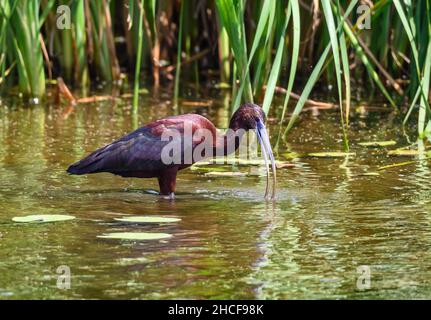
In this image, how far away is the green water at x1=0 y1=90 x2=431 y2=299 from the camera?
472 centimetres

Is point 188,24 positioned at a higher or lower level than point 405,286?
higher

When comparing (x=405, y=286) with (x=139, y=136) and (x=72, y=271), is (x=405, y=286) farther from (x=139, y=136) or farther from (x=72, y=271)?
(x=139, y=136)

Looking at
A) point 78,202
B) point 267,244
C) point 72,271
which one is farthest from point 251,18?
point 72,271

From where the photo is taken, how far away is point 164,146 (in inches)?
274

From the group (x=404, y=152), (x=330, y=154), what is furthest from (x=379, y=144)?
(x=330, y=154)

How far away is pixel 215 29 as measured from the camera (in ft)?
36.7

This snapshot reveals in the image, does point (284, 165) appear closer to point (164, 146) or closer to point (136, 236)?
point (164, 146)

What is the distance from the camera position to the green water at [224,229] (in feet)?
15.5

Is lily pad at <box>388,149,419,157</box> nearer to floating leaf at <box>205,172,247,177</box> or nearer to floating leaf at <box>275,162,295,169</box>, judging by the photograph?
floating leaf at <box>275,162,295,169</box>

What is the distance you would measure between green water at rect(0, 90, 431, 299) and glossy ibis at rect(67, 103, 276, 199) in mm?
144

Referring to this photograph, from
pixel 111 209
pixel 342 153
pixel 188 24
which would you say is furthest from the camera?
pixel 188 24

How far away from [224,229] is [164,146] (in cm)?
131

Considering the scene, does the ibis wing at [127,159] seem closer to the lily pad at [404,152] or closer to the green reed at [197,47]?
the green reed at [197,47]
